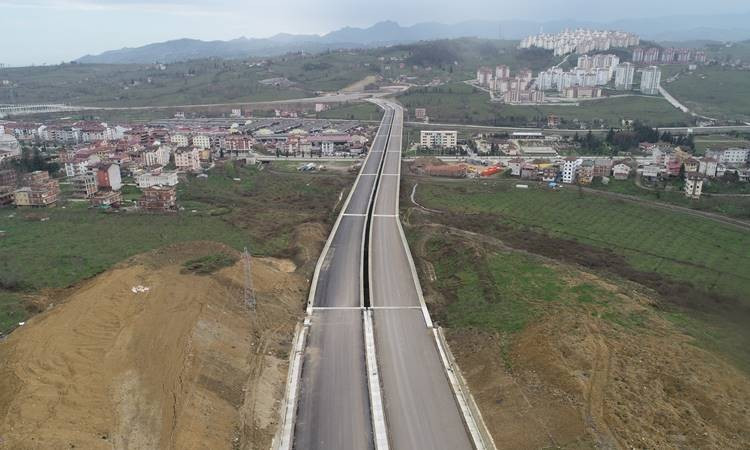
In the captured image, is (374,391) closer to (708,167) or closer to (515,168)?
(515,168)

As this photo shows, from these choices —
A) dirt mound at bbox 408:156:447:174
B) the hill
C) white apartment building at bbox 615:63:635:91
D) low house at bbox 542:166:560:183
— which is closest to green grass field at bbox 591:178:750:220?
low house at bbox 542:166:560:183

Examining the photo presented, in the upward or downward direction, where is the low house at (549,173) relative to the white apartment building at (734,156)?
downward

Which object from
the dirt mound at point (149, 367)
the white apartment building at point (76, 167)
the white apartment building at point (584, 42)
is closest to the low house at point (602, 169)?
the dirt mound at point (149, 367)

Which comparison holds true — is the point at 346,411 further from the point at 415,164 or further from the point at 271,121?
the point at 271,121

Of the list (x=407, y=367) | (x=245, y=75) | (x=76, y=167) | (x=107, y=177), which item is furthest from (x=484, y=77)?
(x=407, y=367)

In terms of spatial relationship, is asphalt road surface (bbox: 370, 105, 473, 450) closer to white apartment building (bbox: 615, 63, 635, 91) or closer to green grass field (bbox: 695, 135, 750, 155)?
green grass field (bbox: 695, 135, 750, 155)

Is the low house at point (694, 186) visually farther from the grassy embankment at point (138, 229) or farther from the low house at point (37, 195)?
the low house at point (37, 195)
